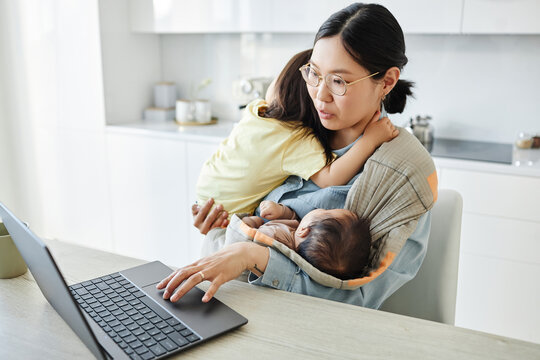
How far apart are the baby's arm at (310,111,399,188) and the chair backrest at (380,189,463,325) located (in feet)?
0.72

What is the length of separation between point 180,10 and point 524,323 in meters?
2.32

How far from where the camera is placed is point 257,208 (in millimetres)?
1463

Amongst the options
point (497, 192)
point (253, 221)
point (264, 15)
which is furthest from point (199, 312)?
point (264, 15)

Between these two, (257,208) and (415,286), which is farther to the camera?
(257,208)

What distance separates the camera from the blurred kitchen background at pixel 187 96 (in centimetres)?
219

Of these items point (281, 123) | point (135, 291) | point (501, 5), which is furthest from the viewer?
point (501, 5)

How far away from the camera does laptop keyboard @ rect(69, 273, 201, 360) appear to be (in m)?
0.80

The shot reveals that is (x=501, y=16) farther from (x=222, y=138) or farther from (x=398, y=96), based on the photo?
(x=222, y=138)

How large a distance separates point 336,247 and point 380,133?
1.14 ft

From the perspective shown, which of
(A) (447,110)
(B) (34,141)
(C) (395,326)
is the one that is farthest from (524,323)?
(B) (34,141)

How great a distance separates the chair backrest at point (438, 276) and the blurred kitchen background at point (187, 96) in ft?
3.19

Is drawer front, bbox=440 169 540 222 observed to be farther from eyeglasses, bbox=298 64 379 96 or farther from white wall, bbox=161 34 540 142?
eyeglasses, bbox=298 64 379 96

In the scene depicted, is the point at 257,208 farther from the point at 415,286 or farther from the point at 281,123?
the point at 415,286

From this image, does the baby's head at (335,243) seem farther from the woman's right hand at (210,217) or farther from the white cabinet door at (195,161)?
the white cabinet door at (195,161)
